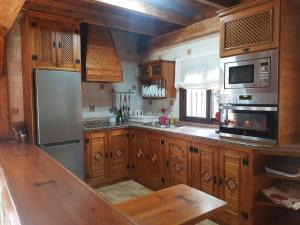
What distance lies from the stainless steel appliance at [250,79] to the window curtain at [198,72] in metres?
0.69

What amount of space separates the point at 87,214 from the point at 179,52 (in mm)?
3228

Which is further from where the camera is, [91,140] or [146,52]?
[146,52]

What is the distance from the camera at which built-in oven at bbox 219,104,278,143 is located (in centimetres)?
216

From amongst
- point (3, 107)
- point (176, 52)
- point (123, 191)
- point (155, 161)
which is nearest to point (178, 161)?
point (155, 161)

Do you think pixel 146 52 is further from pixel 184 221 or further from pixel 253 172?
pixel 184 221

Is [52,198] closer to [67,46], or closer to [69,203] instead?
[69,203]

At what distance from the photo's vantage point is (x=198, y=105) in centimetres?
365

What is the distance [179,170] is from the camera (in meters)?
3.00

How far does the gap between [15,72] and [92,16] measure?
1.36m

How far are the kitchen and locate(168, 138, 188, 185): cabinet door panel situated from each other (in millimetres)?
21

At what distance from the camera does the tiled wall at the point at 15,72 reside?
10.2 feet

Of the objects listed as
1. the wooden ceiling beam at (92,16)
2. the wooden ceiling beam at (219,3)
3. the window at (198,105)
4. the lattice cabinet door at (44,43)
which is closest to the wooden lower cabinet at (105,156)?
the window at (198,105)

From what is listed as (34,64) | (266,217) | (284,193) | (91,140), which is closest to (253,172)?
(284,193)

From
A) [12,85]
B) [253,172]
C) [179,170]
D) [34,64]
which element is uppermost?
[34,64]
